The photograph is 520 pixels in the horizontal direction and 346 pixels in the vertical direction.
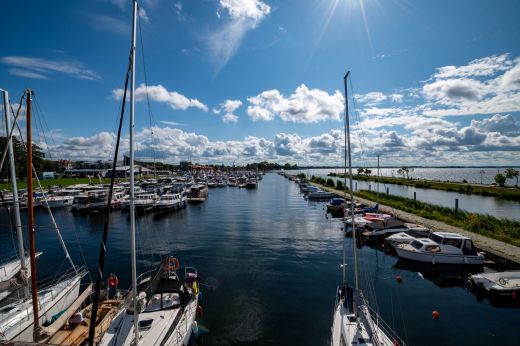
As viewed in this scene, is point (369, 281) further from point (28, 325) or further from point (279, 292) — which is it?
point (28, 325)

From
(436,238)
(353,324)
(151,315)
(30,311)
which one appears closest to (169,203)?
(30,311)

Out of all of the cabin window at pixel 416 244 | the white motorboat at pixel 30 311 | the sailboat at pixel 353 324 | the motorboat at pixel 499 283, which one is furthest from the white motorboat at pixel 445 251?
the white motorboat at pixel 30 311

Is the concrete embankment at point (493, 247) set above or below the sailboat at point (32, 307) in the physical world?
below

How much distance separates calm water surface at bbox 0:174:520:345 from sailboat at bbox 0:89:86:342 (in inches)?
312

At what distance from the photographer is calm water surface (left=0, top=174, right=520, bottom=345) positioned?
17.7 metres

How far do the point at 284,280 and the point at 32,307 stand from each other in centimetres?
1825

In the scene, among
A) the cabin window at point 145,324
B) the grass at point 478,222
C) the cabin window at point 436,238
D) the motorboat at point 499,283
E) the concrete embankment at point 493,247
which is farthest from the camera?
the grass at point 478,222

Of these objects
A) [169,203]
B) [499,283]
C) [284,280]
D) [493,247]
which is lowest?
[284,280]

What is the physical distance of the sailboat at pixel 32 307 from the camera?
40.0ft

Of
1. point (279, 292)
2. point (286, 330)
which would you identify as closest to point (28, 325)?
point (286, 330)

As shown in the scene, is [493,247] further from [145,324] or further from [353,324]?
[145,324]

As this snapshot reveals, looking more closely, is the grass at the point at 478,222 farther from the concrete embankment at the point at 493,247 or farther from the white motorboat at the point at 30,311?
the white motorboat at the point at 30,311

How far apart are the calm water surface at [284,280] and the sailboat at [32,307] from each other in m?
7.93

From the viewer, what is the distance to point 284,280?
25500 mm
